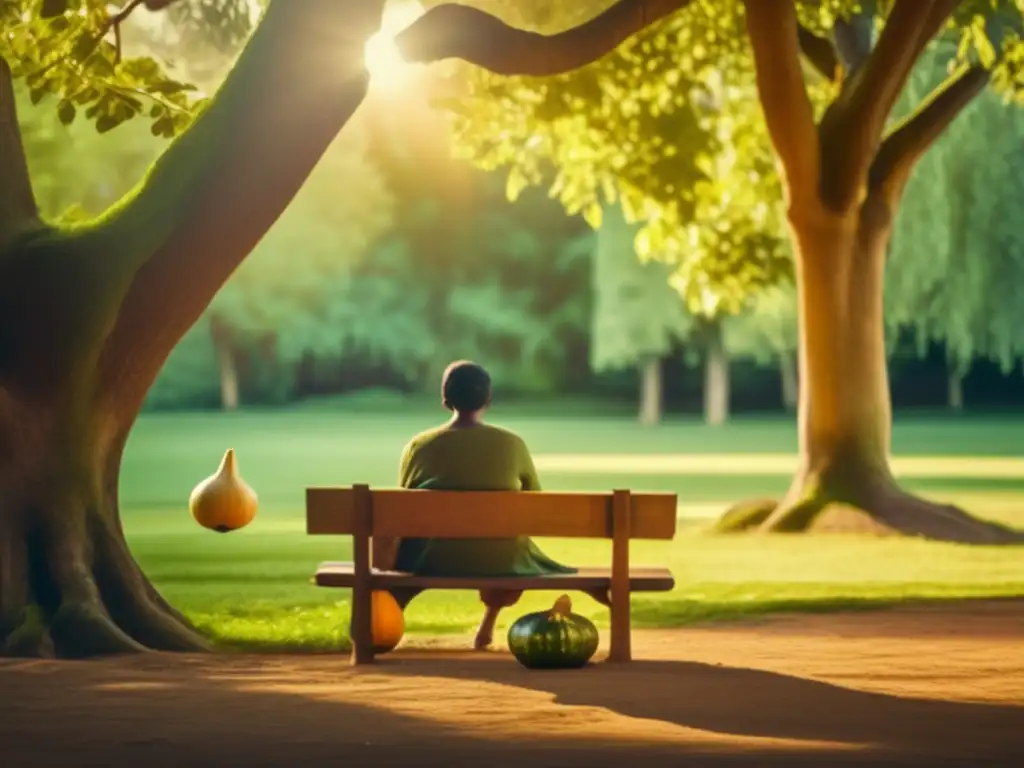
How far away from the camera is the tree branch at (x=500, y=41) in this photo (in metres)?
14.5

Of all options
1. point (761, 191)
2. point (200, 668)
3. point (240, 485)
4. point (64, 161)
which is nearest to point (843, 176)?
point (761, 191)

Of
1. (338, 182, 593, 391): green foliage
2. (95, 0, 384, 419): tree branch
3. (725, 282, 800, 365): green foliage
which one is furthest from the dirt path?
(338, 182, 593, 391): green foliage

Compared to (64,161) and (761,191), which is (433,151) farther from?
(761,191)

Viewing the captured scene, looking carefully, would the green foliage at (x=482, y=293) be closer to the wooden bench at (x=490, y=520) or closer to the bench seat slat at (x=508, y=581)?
the bench seat slat at (x=508, y=581)

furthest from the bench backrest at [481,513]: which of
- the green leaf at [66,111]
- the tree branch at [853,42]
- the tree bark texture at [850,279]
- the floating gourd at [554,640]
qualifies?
the tree branch at [853,42]

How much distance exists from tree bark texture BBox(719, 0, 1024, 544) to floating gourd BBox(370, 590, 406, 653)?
504 inches

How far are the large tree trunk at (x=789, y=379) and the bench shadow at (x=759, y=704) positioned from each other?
60869 millimetres

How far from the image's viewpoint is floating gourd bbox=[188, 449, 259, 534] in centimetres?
1352

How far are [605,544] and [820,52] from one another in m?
6.84

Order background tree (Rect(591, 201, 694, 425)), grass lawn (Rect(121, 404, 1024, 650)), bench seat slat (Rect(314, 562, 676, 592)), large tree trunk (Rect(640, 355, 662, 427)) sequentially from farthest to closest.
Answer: large tree trunk (Rect(640, 355, 662, 427))
background tree (Rect(591, 201, 694, 425))
grass lawn (Rect(121, 404, 1024, 650))
bench seat slat (Rect(314, 562, 676, 592))

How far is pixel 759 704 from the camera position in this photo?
1038 cm

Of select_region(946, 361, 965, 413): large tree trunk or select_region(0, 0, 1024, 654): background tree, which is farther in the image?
select_region(946, 361, 965, 413): large tree trunk

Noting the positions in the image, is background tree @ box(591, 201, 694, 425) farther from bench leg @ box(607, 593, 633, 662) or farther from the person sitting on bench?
bench leg @ box(607, 593, 633, 662)

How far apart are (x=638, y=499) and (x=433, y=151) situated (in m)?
76.3
